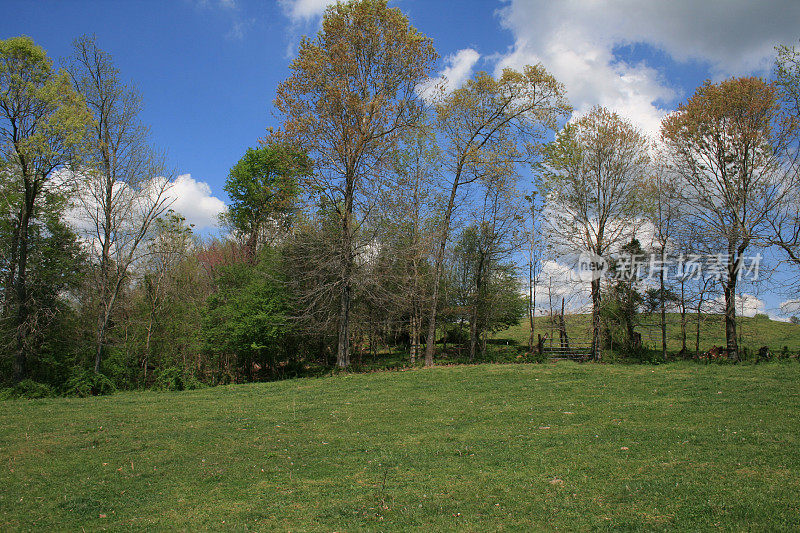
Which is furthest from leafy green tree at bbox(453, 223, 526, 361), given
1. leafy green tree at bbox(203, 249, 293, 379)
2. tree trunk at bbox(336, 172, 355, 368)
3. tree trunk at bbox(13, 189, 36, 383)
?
tree trunk at bbox(13, 189, 36, 383)

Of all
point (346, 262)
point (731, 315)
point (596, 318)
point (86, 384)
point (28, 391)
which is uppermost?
point (346, 262)

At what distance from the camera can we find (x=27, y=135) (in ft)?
59.6

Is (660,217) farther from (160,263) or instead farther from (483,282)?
(160,263)

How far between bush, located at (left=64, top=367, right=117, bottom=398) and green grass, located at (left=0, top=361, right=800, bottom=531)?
4.60m

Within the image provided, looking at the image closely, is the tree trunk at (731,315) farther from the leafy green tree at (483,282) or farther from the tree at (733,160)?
the leafy green tree at (483,282)

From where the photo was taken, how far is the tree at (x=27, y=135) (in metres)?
17.8

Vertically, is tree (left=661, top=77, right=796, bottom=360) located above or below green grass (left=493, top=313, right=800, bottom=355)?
above

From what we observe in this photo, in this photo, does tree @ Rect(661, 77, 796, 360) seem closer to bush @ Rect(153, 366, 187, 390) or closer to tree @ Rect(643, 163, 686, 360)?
tree @ Rect(643, 163, 686, 360)

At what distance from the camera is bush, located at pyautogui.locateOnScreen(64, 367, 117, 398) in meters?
17.0

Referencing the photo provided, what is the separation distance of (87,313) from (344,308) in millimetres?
12672

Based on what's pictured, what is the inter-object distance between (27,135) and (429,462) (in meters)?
20.9

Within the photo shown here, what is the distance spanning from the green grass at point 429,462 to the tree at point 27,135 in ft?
26.5

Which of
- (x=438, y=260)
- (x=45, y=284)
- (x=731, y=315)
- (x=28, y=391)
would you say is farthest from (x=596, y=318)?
(x=45, y=284)

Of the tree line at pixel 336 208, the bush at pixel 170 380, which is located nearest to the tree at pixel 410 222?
the tree line at pixel 336 208
